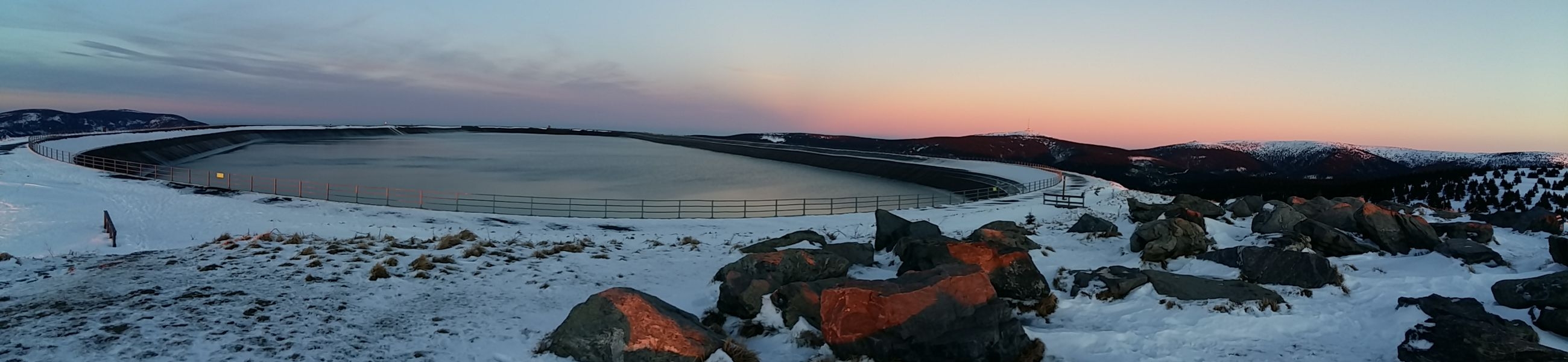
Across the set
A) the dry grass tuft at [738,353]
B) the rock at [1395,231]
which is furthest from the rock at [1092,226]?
the dry grass tuft at [738,353]

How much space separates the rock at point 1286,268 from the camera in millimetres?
9336

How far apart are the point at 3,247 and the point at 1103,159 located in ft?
405

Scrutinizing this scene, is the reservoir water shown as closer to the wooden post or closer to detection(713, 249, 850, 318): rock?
the wooden post

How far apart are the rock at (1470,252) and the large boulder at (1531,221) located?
4813 mm

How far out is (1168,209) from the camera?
1612 cm

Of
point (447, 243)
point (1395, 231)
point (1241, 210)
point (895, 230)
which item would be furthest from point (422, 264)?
point (1241, 210)

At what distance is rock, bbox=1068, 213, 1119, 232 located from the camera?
1535cm

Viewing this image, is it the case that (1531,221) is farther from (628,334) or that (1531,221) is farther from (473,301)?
(473,301)

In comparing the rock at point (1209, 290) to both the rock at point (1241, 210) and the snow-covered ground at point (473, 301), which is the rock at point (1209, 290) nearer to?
the snow-covered ground at point (473, 301)

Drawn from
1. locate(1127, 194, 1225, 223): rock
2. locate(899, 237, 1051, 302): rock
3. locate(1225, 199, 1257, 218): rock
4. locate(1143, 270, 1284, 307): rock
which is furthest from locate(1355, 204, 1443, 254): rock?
locate(899, 237, 1051, 302): rock

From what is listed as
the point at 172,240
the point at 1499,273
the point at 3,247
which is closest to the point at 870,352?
the point at 1499,273

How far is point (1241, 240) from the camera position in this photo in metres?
13.5

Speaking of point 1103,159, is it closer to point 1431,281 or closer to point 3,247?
point 1431,281

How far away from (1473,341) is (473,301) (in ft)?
37.7
